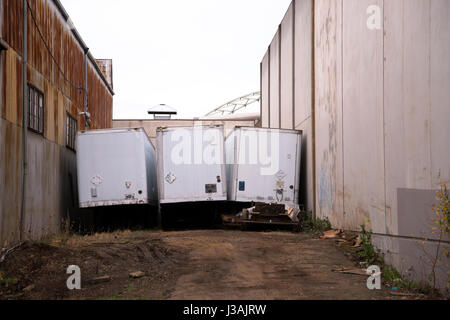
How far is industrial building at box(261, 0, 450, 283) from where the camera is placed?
7191 millimetres

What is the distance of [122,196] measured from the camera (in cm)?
1566

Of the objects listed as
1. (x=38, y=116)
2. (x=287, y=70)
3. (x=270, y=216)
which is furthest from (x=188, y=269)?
(x=287, y=70)

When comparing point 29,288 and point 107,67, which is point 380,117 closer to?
point 29,288

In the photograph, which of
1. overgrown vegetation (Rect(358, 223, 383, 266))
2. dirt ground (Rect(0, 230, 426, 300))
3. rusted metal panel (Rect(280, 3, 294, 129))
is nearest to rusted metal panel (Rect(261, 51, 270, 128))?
rusted metal panel (Rect(280, 3, 294, 129))

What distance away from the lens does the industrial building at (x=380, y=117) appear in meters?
7.19

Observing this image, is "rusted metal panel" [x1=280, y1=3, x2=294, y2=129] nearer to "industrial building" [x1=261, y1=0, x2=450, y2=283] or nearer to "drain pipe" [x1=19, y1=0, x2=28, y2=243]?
"industrial building" [x1=261, y1=0, x2=450, y2=283]

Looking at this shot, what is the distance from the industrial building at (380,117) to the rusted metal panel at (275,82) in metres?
6.57

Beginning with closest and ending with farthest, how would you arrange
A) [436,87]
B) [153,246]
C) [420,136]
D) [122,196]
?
[436,87] < [420,136] < [153,246] < [122,196]

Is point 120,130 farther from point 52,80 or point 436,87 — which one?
point 436,87

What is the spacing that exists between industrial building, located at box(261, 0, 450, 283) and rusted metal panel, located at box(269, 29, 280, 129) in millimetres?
6571

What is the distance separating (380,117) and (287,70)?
38.7 feet

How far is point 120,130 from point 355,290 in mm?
10212
